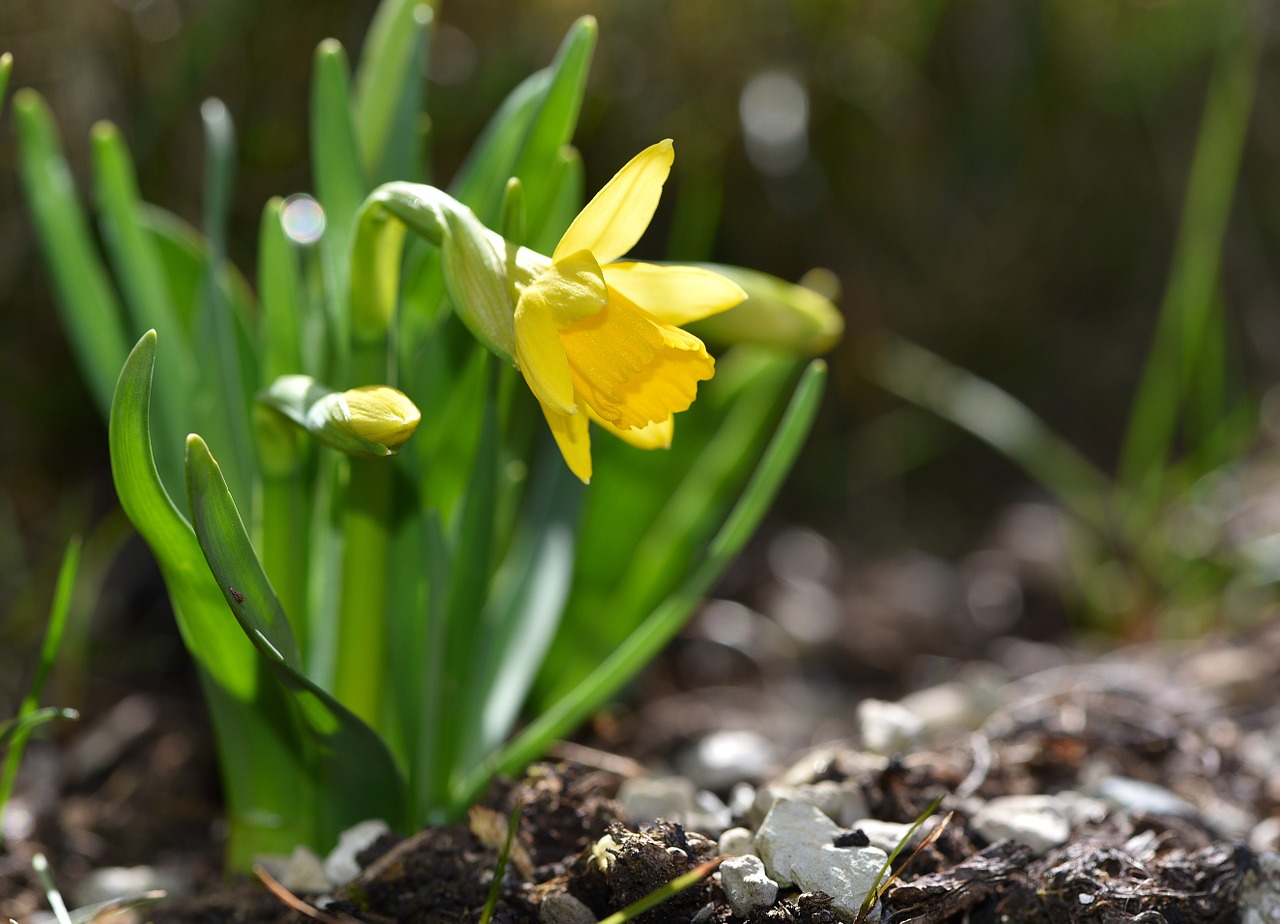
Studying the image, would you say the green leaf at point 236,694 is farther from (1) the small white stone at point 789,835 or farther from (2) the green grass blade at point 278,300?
(1) the small white stone at point 789,835

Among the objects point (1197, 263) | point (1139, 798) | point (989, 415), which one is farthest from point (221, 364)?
point (1197, 263)

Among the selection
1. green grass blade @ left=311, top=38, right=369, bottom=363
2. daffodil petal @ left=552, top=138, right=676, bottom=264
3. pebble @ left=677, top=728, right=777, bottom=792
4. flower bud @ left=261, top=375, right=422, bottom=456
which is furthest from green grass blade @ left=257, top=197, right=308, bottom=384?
pebble @ left=677, top=728, right=777, bottom=792

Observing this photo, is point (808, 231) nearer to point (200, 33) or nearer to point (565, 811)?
point (200, 33)

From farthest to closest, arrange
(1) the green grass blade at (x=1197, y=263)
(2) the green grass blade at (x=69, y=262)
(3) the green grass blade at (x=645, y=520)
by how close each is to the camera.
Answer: (1) the green grass blade at (x=1197, y=263) < (3) the green grass blade at (x=645, y=520) < (2) the green grass blade at (x=69, y=262)

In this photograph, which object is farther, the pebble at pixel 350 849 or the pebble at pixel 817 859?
the pebble at pixel 350 849

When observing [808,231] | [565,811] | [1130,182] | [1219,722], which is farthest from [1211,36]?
[565,811]

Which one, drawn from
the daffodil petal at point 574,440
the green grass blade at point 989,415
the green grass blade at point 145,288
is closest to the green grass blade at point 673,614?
the daffodil petal at point 574,440

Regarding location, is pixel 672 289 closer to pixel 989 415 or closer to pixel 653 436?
pixel 653 436
